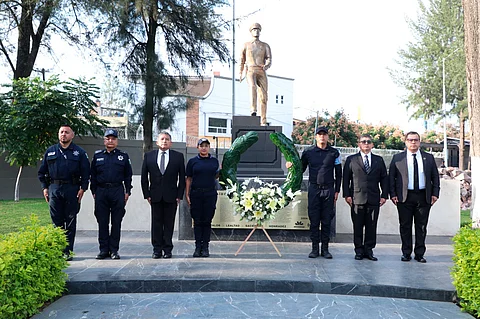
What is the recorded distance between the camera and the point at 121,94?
48.3 feet

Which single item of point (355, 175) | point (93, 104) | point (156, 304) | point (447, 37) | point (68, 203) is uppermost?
point (447, 37)

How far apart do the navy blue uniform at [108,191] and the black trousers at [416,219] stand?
12.4ft

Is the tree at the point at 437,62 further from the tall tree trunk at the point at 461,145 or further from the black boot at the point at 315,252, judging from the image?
the black boot at the point at 315,252

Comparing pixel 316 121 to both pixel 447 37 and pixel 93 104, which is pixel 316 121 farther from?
pixel 93 104

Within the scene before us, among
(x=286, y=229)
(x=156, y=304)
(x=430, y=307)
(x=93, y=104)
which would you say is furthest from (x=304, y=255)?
(x=93, y=104)

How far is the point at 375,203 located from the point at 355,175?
18.0 inches

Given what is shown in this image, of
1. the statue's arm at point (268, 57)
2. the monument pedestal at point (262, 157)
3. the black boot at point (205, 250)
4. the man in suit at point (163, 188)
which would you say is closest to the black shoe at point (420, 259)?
the black boot at point (205, 250)

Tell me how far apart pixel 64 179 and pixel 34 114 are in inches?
319

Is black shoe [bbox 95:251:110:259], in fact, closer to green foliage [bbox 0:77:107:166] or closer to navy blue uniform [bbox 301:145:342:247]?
navy blue uniform [bbox 301:145:342:247]

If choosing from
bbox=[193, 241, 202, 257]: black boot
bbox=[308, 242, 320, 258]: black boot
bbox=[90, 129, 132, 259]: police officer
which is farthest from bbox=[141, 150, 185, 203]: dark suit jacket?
bbox=[308, 242, 320, 258]: black boot

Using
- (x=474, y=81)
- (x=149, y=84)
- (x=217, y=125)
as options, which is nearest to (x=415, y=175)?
(x=474, y=81)

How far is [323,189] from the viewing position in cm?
615

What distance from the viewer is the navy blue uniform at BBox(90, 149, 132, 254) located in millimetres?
5941

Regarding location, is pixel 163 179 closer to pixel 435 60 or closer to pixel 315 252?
pixel 315 252
